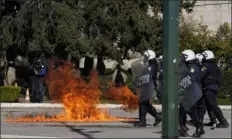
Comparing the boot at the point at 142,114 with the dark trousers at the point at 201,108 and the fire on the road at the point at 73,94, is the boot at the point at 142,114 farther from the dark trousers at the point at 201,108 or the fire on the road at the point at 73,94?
the dark trousers at the point at 201,108

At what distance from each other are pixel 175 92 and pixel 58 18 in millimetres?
20874

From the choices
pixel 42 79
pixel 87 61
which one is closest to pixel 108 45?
pixel 42 79

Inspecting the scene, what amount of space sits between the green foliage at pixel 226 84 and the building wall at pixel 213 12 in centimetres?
1588

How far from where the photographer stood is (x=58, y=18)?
2744 cm

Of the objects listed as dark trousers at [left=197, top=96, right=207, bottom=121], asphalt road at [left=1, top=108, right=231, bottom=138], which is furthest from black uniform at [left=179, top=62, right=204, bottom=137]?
dark trousers at [left=197, top=96, right=207, bottom=121]

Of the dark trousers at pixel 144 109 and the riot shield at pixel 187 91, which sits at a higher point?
the riot shield at pixel 187 91

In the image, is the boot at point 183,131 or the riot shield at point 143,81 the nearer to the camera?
the boot at point 183,131

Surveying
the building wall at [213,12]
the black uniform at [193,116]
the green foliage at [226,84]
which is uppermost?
the building wall at [213,12]

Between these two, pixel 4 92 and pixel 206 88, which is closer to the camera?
pixel 206 88

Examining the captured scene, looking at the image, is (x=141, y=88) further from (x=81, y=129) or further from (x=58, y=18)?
(x=58, y=18)

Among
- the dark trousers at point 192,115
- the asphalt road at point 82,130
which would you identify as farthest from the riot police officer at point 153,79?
the dark trousers at point 192,115

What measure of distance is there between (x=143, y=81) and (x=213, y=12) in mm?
32124

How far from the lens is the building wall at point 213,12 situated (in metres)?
44.6

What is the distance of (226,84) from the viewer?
2892cm
